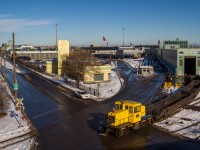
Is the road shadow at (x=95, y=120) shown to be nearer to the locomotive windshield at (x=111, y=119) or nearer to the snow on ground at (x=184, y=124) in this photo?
the locomotive windshield at (x=111, y=119)

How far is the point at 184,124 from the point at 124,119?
20.0 ft

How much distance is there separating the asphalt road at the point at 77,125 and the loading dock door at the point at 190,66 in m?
21.2

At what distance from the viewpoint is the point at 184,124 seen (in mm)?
25594

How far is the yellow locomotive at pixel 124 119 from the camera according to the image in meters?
22.3

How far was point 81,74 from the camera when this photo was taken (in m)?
49.1

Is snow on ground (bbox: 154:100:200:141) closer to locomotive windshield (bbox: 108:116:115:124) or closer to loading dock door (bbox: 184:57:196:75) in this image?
locomotive windshield (bbox: 108:116:115:124)

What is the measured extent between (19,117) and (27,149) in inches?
347

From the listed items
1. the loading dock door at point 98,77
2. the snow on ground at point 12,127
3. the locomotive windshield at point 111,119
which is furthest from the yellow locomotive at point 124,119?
the loading dock door at point 98,77

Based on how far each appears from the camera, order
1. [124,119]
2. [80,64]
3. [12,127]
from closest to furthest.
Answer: [124,119], [12,127], [80,64]

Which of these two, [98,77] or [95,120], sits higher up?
[98,77]

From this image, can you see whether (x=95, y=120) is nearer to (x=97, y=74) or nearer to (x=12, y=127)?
(x=12, y=127)

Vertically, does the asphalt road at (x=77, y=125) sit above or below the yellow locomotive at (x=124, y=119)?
below

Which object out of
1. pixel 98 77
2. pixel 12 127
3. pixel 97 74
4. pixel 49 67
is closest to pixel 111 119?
pixel 12 127

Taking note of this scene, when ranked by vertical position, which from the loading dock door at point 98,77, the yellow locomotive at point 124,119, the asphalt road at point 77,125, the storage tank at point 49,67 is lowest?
the asphalt road at point 77,125
